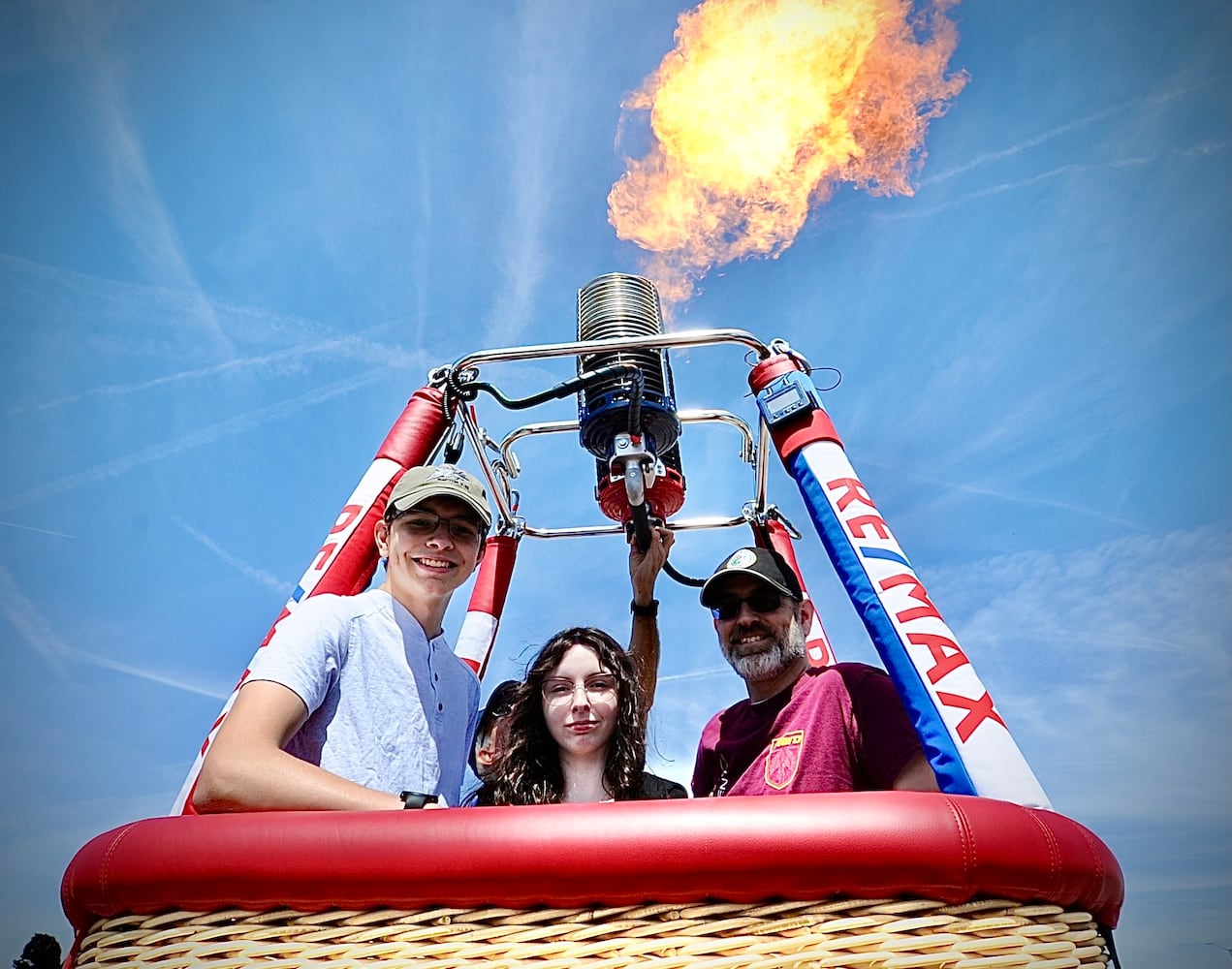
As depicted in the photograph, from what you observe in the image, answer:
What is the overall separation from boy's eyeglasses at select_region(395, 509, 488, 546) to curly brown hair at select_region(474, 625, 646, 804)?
504 mm

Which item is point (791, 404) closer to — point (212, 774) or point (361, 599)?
point (361, 599)

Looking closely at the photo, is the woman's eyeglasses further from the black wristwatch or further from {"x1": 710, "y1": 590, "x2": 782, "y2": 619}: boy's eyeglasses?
the black wristwatch

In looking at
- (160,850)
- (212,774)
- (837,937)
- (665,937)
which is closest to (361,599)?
(212,774)

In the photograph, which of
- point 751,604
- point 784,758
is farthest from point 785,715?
point 751,604

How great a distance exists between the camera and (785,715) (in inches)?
91.9

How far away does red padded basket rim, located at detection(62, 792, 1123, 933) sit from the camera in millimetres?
1023

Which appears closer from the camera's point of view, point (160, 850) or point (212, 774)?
point (160, 850)

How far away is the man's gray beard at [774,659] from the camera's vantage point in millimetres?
2584

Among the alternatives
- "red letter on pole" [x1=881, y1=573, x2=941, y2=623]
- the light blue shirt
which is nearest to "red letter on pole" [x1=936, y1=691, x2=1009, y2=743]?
"red letter on pole" [x1=881, y1=573, x2=941, y2=623]

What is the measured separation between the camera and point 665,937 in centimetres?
102

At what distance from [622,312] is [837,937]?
7.72 feet

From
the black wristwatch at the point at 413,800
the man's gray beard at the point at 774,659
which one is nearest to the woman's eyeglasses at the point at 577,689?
the man's gray beard at the point at 774,659

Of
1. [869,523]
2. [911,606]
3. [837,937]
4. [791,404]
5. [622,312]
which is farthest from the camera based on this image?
[622,312]

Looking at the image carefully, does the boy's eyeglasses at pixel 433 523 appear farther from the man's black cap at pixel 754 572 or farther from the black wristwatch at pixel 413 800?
the man's black cap at pixel 754 572
